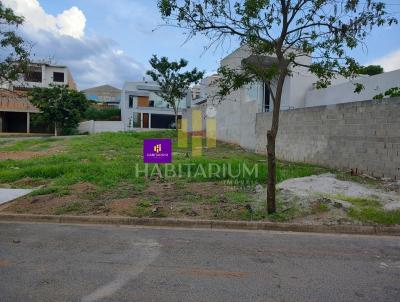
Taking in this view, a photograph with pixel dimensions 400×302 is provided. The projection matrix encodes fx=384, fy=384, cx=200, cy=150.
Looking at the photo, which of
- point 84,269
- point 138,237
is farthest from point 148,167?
point 84,269

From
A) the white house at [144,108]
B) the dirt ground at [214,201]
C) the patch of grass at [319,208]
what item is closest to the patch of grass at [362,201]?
the dirt ground at [214,201]

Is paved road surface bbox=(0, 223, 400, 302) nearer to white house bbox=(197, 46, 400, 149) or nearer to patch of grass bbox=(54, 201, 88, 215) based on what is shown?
patch of grass bbox=(54, 201, 88, 215)

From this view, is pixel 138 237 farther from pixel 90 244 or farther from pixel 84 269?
pixel 84 269

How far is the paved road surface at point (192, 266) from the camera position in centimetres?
425

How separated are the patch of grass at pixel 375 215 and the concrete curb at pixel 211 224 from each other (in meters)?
0.28

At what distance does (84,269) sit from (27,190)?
666cm

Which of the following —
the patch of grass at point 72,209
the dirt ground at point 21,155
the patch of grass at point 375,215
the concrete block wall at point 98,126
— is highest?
the concrete block wall at point 98,126

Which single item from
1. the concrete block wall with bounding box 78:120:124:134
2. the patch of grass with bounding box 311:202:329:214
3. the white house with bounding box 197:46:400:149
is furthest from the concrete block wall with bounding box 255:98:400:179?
the concrete block wall with bounding box 78:120:124:134

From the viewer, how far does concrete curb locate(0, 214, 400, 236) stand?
24.2 feet

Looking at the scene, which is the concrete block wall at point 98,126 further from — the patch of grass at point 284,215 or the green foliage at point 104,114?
the patch of grass at point 284,215

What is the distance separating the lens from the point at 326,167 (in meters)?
13.8

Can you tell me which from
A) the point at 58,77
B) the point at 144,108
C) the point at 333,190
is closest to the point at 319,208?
the point at 333,190

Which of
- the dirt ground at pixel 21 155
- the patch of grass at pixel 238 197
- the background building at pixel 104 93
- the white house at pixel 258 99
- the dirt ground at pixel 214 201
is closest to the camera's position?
the dirt ground at pixel 214 201

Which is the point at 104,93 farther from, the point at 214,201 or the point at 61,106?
the point at 214,201
